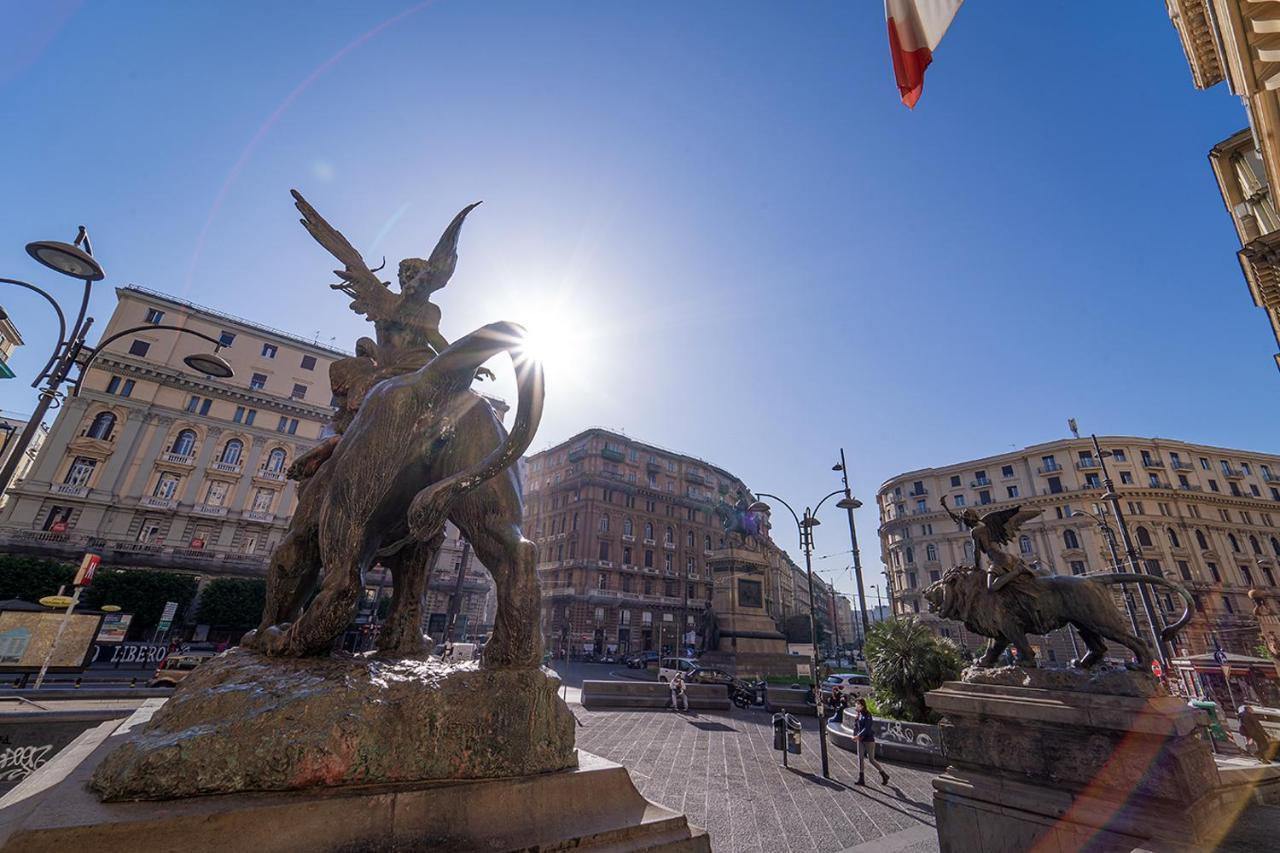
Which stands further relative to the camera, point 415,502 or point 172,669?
point 172,669

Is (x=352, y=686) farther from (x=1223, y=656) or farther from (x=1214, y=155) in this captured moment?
(x=1223, y=656)

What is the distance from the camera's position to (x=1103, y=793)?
4219mm

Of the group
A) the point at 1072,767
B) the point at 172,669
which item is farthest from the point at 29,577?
the point at 1072,767

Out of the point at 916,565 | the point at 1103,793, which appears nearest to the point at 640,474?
the point at 916,565

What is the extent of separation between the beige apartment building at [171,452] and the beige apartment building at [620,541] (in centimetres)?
2107

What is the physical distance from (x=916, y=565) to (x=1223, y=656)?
123 ft

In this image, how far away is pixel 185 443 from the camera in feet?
113

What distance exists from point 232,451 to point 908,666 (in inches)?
1638

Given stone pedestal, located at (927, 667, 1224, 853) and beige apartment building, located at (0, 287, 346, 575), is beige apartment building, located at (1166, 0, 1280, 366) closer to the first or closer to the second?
stone pedestal, located at (927, 667, 1224, 853)

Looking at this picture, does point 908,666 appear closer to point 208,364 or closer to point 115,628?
point 208,364

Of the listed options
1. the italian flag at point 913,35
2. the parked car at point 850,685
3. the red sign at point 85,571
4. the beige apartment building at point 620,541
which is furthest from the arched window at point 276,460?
the italian flag at point 913,35

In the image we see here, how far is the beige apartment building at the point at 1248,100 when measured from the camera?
18.9 ft

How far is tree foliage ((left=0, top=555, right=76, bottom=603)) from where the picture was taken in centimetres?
2458

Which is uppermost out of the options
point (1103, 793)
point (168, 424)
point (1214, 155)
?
point (1214, 155)
